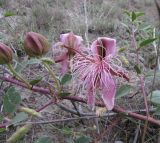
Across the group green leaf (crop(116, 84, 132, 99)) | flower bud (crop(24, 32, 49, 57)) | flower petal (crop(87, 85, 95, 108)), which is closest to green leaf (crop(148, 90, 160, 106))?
green leaf (crop(116, 84, 132, 99))

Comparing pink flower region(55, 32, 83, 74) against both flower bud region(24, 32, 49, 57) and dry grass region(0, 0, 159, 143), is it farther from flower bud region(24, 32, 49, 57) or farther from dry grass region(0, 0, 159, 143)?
dry grass region(0, 0, 159, 143)

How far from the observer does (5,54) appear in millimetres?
979

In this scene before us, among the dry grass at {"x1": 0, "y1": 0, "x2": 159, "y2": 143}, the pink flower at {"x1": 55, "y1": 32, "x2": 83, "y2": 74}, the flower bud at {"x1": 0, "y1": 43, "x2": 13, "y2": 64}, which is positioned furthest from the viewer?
the dry grass at {"x1": 0, "y1": 0, "x2": 159, "y2": 143}

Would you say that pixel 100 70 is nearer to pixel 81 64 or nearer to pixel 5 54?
pixel 81 64

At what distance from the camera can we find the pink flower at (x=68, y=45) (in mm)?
1084

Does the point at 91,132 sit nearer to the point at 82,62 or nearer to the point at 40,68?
the point at 82,62

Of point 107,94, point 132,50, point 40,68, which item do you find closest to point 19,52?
point 40,68

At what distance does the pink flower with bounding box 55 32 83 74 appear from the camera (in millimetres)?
1084

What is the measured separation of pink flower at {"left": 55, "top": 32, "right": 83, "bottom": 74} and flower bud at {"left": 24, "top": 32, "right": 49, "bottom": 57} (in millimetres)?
70

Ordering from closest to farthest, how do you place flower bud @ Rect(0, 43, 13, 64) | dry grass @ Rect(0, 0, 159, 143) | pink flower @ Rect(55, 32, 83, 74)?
flower bud @ Rect(0, 43, 13, 64), pink flower @ Rect(55, 32, 83, 74), dry grass @ Rect(0, 0, 159, 143)

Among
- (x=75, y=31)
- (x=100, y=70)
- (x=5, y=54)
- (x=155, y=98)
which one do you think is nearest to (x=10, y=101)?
(x=5, y=54)

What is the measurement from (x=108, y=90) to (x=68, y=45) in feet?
0.61

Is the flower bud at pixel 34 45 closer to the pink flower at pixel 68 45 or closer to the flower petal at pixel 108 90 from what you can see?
the pink flower at pixel 68 45

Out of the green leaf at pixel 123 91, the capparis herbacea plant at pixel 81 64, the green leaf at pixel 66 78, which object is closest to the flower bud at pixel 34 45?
the capparis herbacea plant at pixel 81 64
